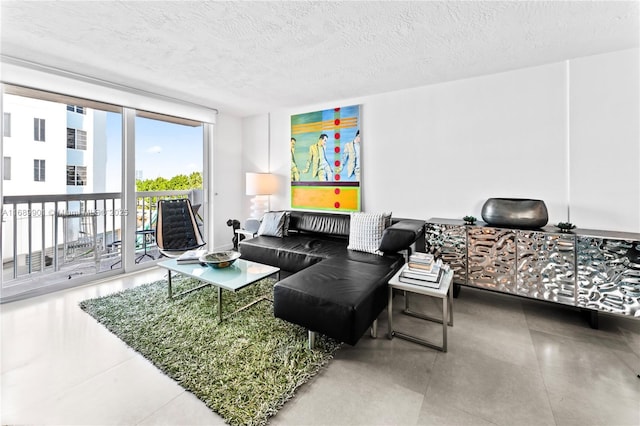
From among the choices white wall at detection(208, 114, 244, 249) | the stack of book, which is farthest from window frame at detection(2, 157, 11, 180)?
the stack of book

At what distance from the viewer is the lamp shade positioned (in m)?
4.45

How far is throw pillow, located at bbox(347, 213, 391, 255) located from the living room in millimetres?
672

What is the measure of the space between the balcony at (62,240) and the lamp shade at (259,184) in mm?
1376

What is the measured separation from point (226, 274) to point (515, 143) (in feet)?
10.8

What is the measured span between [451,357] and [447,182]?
207 centimetres

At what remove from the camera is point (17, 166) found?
3.00m

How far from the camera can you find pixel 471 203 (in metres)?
3.19

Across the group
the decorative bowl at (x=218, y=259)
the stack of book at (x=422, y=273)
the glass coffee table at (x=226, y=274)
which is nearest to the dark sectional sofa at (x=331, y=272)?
the stack of book at (x=422, y=273)

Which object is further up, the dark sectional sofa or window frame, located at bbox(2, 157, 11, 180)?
window frame, located at bbox(2, 157, 11, 180)

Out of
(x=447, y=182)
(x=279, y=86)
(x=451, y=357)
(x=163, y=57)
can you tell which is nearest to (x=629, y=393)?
(x=451, y=357)

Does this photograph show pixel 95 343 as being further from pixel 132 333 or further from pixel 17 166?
pixel 17 166

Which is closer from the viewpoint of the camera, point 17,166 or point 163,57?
point 163,57

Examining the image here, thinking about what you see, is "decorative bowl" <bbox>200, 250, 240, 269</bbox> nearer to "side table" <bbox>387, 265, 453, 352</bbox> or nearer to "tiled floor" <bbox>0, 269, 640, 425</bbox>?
"tiled floor" <bbox>0, 269, 640, 425</bbox>

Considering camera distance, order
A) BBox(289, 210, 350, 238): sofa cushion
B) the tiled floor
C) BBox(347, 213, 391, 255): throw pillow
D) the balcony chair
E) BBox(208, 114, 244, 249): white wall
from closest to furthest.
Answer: the tiled floor < BBox(347, 213, 391, 255): throw pillow < the balcony chair < BBox(289, 210, 350, 238): sofa cushion < BBox(208, 114, 244, 249): white wall
